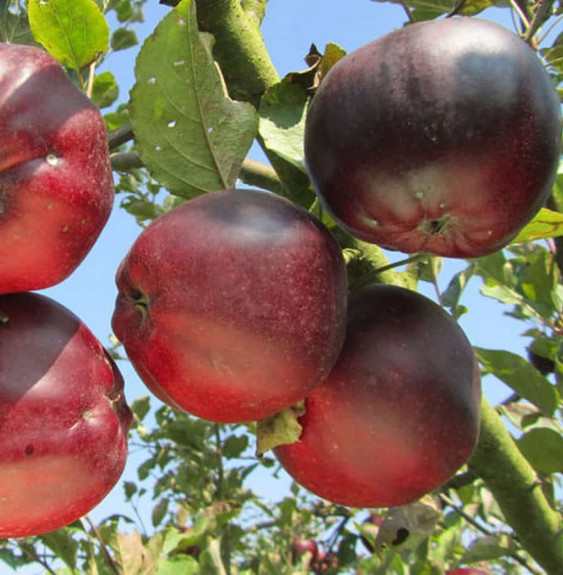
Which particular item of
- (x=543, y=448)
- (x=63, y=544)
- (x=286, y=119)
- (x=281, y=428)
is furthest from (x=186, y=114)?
(x=63, y=544)

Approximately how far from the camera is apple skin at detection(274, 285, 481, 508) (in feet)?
2.65

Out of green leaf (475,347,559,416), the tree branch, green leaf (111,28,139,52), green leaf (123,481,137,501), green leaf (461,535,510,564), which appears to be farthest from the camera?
green leaf (123,481,137,501)

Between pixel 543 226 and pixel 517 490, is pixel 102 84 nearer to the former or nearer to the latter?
pixel 543 226

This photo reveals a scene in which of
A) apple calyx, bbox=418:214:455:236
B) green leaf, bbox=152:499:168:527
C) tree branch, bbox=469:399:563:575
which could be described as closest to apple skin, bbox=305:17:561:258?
apple calyx, bbox=418:214:455:236

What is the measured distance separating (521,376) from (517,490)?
0.29 metres

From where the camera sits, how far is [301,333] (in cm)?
72

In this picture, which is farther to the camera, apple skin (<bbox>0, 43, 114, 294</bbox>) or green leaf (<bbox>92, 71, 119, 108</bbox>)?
green leaf (<bbox>92, 71, 119, 108</bbox>)

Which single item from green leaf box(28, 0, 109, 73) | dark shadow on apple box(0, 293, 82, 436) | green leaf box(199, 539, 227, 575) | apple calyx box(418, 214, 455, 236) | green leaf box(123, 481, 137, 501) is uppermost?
green leaf box(28, 0, 109, 73)

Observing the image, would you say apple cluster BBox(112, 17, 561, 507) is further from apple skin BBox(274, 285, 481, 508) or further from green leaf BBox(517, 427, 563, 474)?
green leaf BBox(517, 427, 563, 474)

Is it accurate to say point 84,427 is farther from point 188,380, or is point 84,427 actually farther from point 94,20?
point 94,20

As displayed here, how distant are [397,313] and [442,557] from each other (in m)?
0.88

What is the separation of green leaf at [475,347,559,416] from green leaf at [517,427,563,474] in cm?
14

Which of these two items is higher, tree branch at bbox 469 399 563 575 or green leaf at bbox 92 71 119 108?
green leaf at bbox 92 71 119 108

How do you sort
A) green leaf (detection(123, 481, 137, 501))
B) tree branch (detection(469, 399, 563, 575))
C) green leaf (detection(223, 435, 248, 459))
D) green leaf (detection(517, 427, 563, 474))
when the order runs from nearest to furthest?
tree branch (detection(469, 399, 563, 575)) → green leaf (detection(517, 427, 563, 474)) → green leaf (detection(223, 435, 248, 459)) → green leaf (detection(123, 481, 137, 501))
